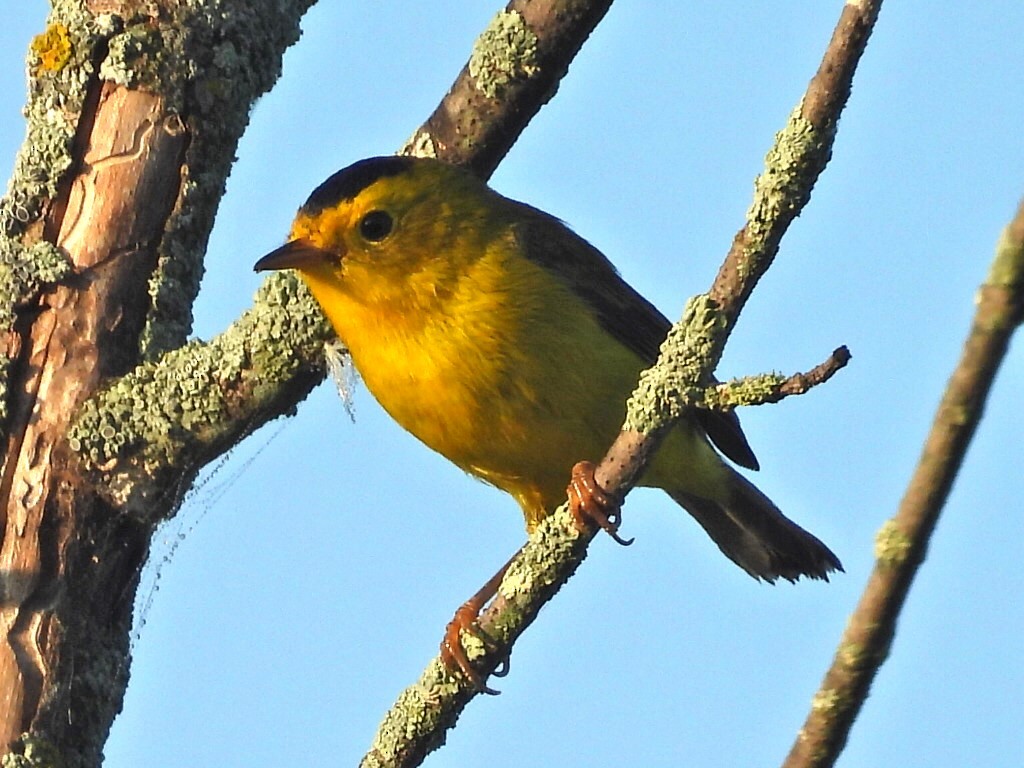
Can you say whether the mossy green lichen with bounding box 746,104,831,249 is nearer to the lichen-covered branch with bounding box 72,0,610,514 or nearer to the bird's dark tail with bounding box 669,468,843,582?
the lichen-covered branch with bounding box 72,0,610,514

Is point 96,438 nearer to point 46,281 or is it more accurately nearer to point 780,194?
point 46,281

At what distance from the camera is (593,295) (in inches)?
214

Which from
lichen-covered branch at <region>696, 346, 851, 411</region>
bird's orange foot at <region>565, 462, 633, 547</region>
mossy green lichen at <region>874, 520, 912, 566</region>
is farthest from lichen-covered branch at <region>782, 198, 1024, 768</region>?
bird's orange foot at <region>565, 462, 633, 547</region>

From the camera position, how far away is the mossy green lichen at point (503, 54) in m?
4.94

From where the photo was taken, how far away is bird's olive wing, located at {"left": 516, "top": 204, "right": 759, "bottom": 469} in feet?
17.6

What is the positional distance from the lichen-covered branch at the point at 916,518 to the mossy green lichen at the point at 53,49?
325 centimetres

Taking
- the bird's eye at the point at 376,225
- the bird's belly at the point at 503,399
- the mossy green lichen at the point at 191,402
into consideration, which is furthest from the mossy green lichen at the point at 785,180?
the bird's eye at the point at 376,225

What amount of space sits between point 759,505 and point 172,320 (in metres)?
2.46

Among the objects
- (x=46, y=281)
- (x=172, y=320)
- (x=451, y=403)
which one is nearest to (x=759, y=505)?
(x=451, y=403)

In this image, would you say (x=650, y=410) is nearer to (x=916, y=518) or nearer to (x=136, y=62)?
(x=916, y=518)

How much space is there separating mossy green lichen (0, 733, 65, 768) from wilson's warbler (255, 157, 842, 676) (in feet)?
4.49

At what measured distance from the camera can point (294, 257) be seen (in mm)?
5016

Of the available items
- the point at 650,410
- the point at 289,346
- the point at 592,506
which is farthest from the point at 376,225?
the point at 650,410

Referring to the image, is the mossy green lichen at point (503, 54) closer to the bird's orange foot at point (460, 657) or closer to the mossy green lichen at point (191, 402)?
the mossy green lichen at point (191, 402)
